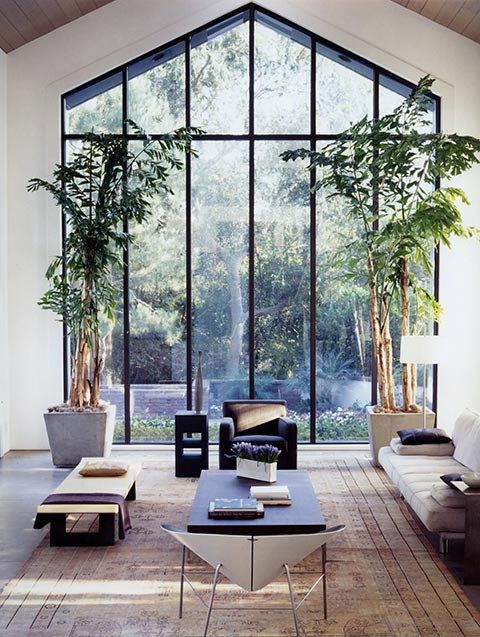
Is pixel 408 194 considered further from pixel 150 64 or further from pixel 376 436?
pixel 150 64

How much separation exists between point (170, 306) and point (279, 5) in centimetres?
335

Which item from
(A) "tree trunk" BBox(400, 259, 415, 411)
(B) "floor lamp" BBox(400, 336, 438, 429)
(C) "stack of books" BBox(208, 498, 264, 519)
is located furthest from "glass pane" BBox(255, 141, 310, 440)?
(C) "stack of books" BBox(208, 498, 264, 519)

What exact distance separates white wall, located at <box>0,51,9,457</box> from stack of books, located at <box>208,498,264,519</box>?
4.12m

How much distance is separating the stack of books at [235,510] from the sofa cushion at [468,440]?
1.86 meters

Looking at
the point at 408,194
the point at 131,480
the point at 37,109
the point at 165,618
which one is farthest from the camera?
the point at 37,109

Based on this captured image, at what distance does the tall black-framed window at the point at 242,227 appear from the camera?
9047 millimetres

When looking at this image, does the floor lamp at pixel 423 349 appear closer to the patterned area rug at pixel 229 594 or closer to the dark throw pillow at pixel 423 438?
the dark throw pillow at pixel 423 438

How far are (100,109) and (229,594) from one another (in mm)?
5796

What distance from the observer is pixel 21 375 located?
9.01 m

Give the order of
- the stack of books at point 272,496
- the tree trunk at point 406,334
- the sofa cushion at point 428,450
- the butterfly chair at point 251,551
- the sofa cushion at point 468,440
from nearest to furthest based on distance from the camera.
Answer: the butterfly chair at point 251,551 < the stack of books at point 272,496 < the sofa cushion at point 468,440 < the sofa cushion at point 428,450 < the tree trunk at point 406,334

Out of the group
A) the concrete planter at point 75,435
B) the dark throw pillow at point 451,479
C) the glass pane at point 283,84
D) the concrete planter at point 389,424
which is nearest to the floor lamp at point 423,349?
the concrete planter at point 389,424

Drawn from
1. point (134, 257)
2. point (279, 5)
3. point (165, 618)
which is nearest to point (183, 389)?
point (134, 257)

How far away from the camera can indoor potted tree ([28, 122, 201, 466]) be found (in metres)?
8.25

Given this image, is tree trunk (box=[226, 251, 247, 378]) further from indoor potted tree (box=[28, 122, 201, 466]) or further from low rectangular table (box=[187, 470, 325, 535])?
low rectangular table (box=[187, 470, 325, 535])
